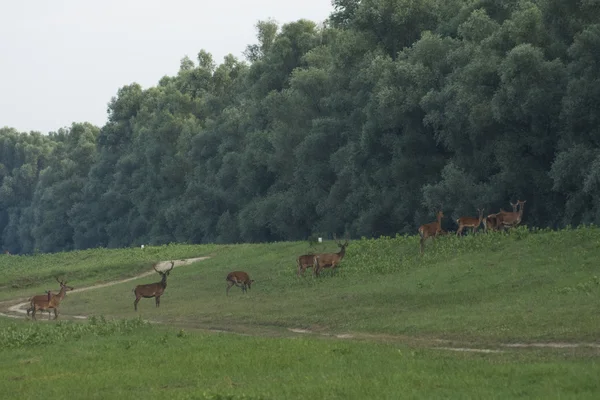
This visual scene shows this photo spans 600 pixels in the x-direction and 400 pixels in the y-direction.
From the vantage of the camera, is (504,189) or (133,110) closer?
(504,189)

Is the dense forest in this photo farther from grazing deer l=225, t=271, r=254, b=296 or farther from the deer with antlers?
grazing deer l=225, t=271, r=254, b=296

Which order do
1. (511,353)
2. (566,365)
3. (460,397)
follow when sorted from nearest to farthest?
(460,397) < (566,365) < (511,353)

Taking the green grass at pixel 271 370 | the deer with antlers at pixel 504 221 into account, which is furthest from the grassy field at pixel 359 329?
the deer with antlers at pixel 504 221

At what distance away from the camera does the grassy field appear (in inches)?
635

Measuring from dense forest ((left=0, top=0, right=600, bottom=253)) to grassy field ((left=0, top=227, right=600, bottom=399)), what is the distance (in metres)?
10.1

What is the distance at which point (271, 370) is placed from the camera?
18.6m

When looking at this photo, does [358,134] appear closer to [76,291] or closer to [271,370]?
[76,291]

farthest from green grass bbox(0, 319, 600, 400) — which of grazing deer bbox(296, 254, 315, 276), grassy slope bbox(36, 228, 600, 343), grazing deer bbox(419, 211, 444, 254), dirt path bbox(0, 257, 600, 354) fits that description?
grazing deer bbox(419, 211, 444, 254)

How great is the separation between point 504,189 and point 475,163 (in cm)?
329

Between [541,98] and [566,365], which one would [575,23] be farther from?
[566,365]

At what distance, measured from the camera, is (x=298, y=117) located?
2938 inches

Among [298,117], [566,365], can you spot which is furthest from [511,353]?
[298,117]

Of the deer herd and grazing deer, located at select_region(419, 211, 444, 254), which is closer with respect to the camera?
the deer herd

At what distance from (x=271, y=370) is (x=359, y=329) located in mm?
7941
